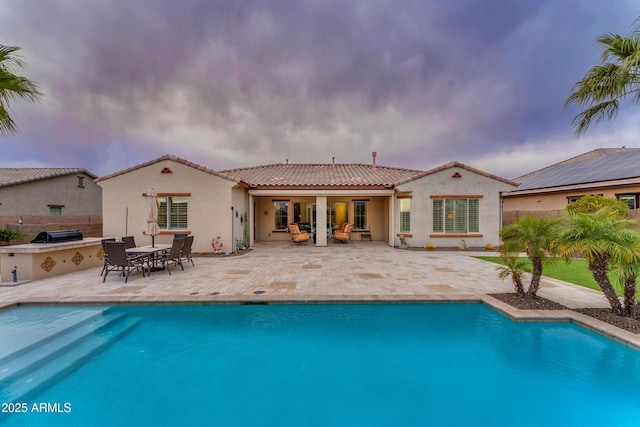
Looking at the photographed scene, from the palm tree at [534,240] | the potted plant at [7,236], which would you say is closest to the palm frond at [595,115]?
the palm tree at [534,240]

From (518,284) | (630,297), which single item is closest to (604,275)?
(630,297)

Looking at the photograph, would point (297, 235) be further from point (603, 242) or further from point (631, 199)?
point (631, 199)

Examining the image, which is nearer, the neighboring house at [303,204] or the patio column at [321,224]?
the neighboring house at [303,204]

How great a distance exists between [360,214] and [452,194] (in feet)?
20.7

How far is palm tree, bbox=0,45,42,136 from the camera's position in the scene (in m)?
6.82

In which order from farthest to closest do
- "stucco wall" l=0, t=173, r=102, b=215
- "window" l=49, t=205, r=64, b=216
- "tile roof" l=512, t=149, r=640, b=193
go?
"window" l=49, t=205, r=64, b=216 → "stucco wall" l=0, t=173, r=102, b=215 → "tile roof" l=512, t=149, r=640, b=193

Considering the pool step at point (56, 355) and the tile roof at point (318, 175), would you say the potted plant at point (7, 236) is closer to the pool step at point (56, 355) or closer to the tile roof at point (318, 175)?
the tile roof at point (318, 175)

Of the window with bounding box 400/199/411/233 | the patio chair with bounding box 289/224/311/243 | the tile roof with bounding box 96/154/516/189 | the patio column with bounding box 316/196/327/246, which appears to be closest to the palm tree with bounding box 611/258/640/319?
the window with bounding box 400/199/411/233

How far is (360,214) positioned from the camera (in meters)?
19.3

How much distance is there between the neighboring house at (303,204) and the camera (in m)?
13.8

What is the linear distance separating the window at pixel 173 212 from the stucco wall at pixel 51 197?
12.0 meters

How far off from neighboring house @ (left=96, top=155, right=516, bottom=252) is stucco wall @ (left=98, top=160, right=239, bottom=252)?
2.1 inches

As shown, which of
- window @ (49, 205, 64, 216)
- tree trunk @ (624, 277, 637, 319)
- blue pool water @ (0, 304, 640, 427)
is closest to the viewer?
blue pool water @ (0, 304, 640, 427)

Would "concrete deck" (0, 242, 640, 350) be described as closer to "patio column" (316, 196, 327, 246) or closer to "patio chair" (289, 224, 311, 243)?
"patio column" (316, 196, 327, 246)
